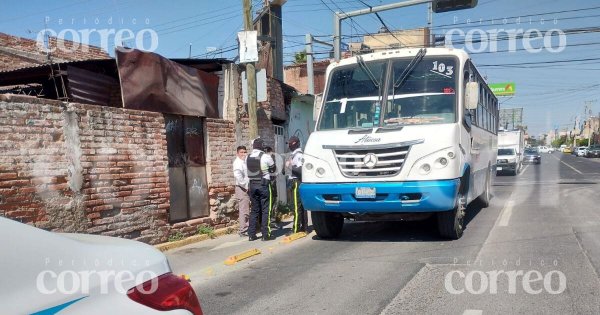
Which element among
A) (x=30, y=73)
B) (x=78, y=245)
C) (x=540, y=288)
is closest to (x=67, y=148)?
(x=30, y=73)

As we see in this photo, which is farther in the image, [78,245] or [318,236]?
[318,236]

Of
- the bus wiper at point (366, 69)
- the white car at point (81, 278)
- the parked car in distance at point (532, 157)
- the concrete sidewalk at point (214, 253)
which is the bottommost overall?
the parked car in distance at point (532, 157)

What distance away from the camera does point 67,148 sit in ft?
22.3

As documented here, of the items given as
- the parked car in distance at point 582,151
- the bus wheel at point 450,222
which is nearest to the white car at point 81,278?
the bus wheel at point 450,222

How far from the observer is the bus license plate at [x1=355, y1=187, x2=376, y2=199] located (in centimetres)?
715

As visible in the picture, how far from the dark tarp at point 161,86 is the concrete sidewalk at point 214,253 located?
245 cm

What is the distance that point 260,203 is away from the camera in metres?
8.71

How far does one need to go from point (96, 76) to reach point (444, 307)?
6.99 meters

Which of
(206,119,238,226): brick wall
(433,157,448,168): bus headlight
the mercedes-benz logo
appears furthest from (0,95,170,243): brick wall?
(433,157,448,168): bus headlight

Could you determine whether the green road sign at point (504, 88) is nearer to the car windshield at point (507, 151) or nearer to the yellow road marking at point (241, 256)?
the car windshield at point (507, 151)

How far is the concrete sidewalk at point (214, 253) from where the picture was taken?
6.55m

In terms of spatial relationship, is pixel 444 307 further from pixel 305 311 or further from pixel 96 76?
pixel 96 76

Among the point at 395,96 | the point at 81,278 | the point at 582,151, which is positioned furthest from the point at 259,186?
the point at 582,151

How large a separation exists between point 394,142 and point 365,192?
83 cm
